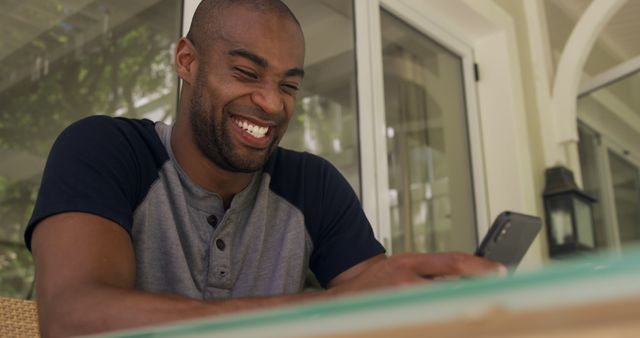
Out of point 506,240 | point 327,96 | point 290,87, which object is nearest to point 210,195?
point 290,87

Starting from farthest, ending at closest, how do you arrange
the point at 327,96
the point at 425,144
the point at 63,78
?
Result: the point at 425,144 < the point at 327,96 < the point at 63,78

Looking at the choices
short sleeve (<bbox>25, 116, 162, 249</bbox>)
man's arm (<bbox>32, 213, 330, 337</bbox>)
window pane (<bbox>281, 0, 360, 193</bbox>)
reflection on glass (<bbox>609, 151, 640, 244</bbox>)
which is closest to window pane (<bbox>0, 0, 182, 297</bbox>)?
window pane (<bbox>281, 0, 360, 193</bbox>)

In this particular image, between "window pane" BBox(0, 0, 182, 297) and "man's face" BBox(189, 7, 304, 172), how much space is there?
84 centimetres

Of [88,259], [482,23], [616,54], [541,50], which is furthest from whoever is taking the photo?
[616,54]

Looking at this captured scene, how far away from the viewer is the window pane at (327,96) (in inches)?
93.5

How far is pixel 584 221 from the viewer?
122 inches

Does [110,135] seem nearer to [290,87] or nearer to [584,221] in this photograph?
[290,87]

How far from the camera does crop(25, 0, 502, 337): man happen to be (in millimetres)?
806

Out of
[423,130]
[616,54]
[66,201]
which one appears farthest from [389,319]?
[616,54]

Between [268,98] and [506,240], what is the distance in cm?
54

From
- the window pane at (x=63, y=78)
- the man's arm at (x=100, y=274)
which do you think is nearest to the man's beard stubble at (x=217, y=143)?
the man's arm at (x=100, y=274)

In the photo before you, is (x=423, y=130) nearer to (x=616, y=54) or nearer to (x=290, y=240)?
(x=290, y=240)

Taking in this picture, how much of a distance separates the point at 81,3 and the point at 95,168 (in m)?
1.34

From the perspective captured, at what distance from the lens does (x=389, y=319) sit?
22 cm
